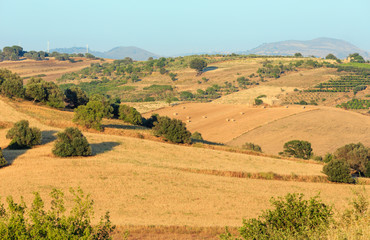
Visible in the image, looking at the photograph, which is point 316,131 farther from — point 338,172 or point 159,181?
point 159,181

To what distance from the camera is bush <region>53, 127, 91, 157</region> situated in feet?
160

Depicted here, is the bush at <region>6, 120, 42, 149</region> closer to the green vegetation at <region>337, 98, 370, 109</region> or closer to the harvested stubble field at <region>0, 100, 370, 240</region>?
the harvested stubble field at <region>0, 100, 370, 240</region>

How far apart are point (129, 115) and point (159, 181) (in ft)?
126

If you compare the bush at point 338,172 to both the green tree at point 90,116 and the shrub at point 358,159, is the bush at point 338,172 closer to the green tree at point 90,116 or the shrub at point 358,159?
the shrub at point 358,159

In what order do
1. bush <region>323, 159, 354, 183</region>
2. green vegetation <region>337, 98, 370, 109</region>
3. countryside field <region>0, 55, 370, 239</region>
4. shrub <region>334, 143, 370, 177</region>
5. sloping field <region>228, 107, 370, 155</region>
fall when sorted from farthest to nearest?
1. green vegetation <region>337, 98, 370, 109</region>
2. sloping field <region>228, 107, 370, 155</region>
3. shrub <region>334, 143, 370, 177</region>
4. bush <region>323, 159, 354, 183</region>
5. countryside field <region>0, 55, 370, 239</region>

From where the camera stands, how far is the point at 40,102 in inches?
3083

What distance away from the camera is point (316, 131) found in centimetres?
9350

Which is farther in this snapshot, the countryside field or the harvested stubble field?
the harvested stubble field

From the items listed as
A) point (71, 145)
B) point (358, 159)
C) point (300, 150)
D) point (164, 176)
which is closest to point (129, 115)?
point (71, 145)

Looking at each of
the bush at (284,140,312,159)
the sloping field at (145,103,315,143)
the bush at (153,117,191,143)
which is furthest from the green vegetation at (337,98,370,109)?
the bush at (153,117,191,143)

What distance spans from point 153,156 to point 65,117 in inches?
916

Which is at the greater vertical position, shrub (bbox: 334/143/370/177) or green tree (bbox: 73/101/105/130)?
green tree (bbox: 73/101/105/130)

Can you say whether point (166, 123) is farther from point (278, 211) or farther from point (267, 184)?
point (278, 211)

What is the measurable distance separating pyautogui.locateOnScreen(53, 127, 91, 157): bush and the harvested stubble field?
116cm
